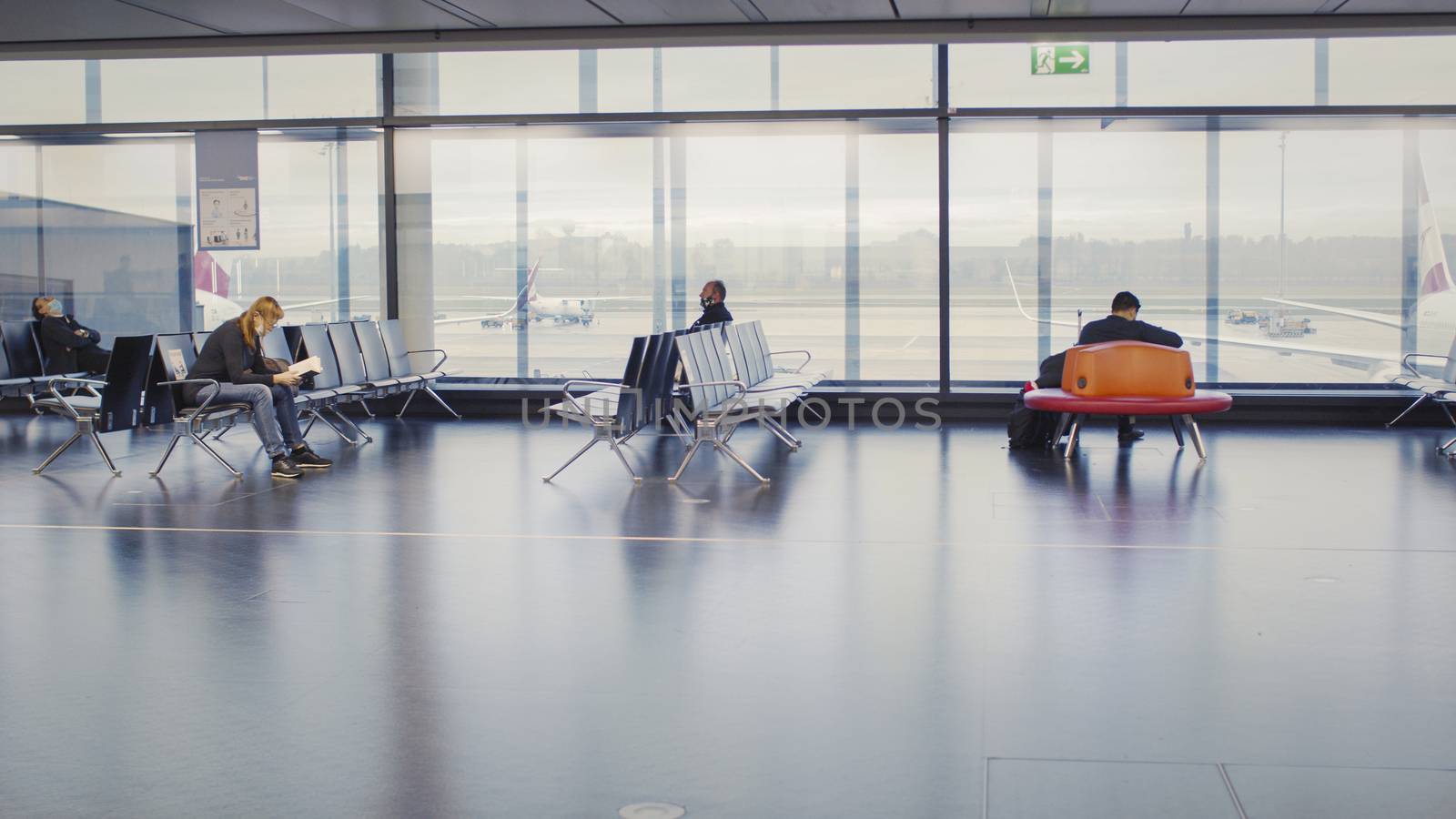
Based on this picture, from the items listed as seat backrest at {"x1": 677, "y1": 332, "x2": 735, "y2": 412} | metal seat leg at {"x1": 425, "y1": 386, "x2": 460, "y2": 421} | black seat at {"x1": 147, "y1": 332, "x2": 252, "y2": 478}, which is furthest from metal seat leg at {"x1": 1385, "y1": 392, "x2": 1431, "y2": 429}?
black seat at {"x1": 147, "y1": 332, "x2": 252, "y2": 478}

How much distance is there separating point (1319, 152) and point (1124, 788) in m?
10.6

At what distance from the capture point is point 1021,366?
42.3 feet

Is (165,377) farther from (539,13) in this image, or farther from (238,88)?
(238,88)

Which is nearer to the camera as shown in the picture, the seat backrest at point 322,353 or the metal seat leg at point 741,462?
the metal seat leg at point 741,462

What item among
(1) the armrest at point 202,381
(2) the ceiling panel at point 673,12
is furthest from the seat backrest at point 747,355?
(2) the ceiling panel at point 673,12

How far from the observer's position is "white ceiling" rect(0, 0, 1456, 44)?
20.0 feet

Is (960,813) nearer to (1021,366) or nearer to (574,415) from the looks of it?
(574,415)

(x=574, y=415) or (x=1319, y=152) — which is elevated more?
(x=1319, y=152)

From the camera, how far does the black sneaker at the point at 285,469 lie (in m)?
8.86

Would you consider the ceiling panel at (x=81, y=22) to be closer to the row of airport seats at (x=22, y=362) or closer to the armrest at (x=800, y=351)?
the row of airport seats at (x=22, y=362)

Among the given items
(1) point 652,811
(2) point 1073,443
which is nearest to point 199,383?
(2) point 1073,443

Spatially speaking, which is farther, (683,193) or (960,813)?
(683,193)

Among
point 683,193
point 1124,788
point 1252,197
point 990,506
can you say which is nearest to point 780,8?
point 990,506

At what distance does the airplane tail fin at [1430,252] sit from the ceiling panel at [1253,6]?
21.6 ft
